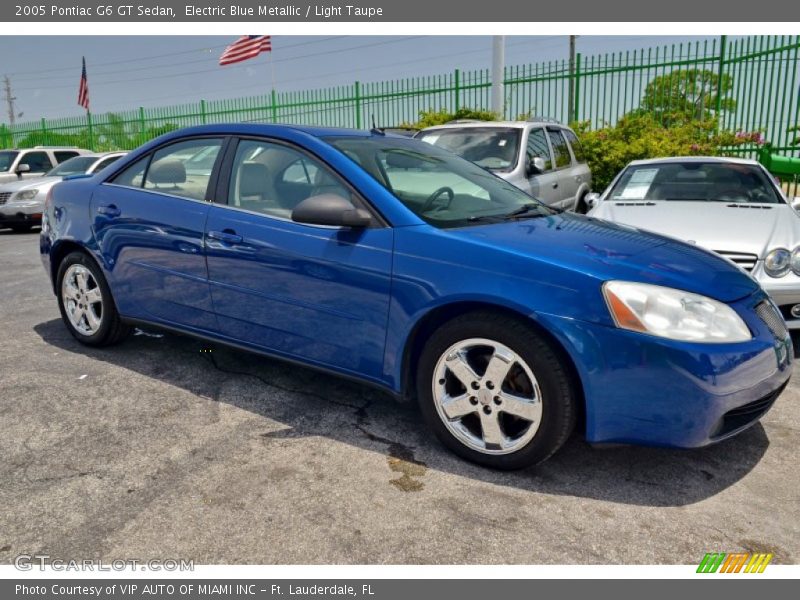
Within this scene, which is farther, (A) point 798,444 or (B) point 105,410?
(B) point 105,410

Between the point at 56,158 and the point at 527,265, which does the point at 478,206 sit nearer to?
the point at 527,265

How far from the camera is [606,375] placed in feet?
8.70

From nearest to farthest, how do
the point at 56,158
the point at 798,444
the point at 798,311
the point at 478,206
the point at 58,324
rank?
the point at 798,444 < the point at 478,206 < the point at 798,311 < the point at 58,324 < the point at 56,158

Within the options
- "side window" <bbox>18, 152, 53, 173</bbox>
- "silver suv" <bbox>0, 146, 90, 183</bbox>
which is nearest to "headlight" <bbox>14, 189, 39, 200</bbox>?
"silver suv" <bbox>0, 146, 90, 183</bbox>

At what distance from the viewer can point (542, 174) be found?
771cm

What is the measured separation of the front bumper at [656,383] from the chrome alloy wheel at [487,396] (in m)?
0.24

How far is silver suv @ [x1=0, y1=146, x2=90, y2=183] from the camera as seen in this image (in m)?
13.7

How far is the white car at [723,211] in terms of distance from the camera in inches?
174

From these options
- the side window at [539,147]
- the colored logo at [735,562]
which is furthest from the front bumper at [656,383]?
the side window at [539,147]

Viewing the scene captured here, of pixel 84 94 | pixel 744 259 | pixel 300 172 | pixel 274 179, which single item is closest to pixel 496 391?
pixel 300 172

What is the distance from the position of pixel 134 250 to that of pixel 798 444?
12.3ft

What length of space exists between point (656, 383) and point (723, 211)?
3.30 metres

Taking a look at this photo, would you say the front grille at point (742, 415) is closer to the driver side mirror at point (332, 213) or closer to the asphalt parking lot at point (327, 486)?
the asphalt parking lot at point (327, 486)

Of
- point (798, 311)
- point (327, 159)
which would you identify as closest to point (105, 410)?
point (327, 159)
